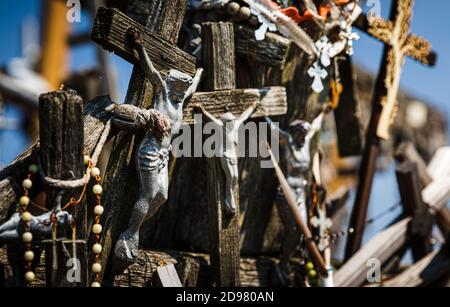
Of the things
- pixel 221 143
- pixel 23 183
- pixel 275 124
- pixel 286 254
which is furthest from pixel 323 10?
pixel 23 183

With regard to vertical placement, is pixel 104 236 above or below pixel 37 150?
below

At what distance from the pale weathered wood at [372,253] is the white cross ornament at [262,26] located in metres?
1.49

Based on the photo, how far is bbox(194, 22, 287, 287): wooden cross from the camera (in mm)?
3639

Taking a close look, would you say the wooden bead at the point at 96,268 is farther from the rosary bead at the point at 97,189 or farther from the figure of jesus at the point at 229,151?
the figure of jesus at the point at 229,151

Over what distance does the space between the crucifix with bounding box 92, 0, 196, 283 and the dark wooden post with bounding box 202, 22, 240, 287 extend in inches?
9.1

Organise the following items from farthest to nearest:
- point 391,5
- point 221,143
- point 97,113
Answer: point 391,5 → point 221,143 → point 97,113

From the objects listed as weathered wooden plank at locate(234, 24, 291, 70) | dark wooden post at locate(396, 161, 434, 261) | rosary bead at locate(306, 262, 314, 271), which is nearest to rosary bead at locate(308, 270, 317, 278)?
rosary bead at locate(306, 262, 314, 271)

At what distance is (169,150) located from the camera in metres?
3.40

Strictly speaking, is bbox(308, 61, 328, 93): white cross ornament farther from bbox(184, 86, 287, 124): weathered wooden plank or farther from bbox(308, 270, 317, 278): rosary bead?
bbox(308, 270, 317, 278): rosary bead

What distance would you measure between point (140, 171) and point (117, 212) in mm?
216
